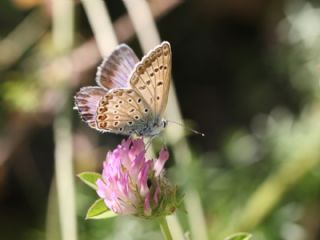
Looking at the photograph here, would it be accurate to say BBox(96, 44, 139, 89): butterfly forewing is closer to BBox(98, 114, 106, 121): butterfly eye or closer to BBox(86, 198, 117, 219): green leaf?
BBox(98, 114, 106, 121): butterfly eye

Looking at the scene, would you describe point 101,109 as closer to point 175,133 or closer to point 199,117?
point 175,133

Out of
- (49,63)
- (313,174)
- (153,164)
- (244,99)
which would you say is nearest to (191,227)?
(313,174)

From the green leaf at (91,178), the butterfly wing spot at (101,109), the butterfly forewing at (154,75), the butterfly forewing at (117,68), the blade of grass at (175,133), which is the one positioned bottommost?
the green leaf at (91,178)

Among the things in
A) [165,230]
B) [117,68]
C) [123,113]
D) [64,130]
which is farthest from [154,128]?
[64,130]

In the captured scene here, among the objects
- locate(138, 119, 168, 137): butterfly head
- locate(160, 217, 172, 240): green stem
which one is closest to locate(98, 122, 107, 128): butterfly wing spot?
locate(138, 119, 168, 137): butterfly head

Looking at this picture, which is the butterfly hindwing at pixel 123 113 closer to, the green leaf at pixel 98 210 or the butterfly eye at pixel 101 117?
the butterfly eye at pixel 101 117

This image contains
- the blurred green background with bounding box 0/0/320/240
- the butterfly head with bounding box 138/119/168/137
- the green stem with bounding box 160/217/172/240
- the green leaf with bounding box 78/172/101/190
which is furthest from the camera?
the blurred green background with bounding box 0/0/320/240

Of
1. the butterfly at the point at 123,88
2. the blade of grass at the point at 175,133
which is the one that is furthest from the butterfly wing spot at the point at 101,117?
the blade of grass at the point at 175,133
